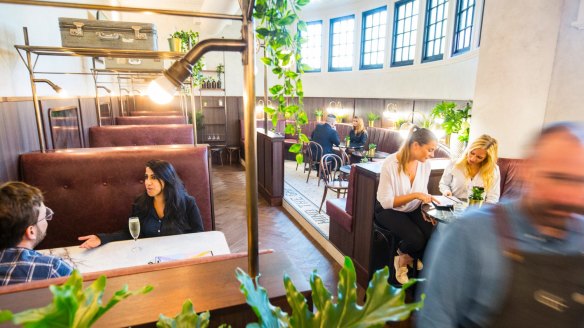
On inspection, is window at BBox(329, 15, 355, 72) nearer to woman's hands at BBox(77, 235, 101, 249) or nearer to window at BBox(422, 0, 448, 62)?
window at BBox(422, 0, 448, 62)

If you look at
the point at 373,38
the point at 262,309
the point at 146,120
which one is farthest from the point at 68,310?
the point at 373,38

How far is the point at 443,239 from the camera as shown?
1.13 meters

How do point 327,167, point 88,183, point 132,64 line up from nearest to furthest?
point 88,183 < point 132,64 < point 327,167

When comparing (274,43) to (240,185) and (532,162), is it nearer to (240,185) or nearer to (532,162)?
(532,162)

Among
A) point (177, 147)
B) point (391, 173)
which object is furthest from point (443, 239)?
point (177, 147)

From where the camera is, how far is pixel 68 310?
0.49m

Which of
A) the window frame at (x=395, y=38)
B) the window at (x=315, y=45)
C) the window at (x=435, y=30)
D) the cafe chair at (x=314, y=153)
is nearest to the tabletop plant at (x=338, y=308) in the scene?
the cafe chair at (x=314, y=153)

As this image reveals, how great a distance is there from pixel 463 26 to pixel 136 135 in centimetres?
598

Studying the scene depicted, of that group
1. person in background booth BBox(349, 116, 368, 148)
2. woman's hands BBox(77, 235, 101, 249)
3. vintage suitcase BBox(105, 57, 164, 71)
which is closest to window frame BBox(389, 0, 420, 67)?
person in background booth BBox(349, 116, 368, 148)

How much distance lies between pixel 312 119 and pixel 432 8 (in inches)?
188

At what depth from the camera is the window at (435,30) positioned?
22.2 feet

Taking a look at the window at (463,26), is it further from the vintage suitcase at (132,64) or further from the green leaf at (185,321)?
the green leaf at (185,321)

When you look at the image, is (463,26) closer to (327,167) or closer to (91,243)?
(327,167)

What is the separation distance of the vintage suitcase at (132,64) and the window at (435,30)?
17.9ft
